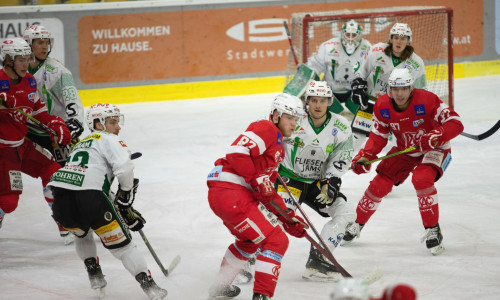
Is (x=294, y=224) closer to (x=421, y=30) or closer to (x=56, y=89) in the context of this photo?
(x=56, y=89)

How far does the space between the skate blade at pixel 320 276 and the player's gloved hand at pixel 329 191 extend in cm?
39

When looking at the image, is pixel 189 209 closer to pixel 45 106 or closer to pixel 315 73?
pixel 45 106

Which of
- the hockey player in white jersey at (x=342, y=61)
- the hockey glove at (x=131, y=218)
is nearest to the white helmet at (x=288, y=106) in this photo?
the hockey glove at (x=131, y=218)

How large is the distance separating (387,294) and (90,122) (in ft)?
7.76

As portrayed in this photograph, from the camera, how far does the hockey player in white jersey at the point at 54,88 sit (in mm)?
4875

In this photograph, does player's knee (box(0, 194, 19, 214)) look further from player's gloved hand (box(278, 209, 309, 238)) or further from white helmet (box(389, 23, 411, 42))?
white helmet (box(389, 23, 411, 42))

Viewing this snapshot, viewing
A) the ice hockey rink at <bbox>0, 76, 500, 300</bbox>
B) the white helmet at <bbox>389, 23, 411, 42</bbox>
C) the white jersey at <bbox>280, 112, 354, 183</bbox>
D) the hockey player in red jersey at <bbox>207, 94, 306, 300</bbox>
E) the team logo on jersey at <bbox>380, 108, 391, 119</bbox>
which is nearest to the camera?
the hockey player in red jersey at <bbox>207, 94, 306, 300</bbox>

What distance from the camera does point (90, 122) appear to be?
148 inches

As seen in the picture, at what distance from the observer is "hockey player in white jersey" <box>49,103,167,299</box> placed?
3.54 m

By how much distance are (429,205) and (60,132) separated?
2.29m

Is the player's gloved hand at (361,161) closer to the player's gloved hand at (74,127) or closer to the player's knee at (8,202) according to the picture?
the player's gloved hand at (74,127)

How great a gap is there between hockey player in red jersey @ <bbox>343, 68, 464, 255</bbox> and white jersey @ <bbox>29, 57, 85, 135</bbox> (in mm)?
1880

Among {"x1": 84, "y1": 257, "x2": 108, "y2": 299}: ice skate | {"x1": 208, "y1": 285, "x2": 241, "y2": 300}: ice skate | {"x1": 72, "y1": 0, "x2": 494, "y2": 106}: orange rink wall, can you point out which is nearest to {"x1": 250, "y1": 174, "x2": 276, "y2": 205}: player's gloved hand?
{"x1": 208, "y1": 285, "x2": 241, "y2": 300}: ice skate

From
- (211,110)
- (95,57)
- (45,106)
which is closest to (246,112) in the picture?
(211,110)
